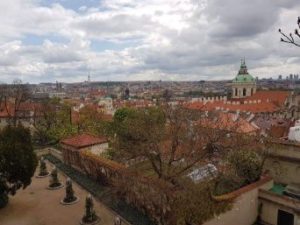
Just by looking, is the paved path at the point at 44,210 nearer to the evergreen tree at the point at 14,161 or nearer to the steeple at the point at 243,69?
the evergreen tree at the point at 14,161

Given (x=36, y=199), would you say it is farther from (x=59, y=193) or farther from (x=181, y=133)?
(x=181, y=133)

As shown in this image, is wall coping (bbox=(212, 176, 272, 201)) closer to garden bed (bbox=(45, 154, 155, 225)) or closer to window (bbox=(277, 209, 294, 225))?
window (bbox=(277, 209, 294, 225))

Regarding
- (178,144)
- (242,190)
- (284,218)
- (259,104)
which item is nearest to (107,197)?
(178,144)

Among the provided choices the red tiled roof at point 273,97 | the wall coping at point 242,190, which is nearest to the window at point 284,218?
the wall coping at point 242,190

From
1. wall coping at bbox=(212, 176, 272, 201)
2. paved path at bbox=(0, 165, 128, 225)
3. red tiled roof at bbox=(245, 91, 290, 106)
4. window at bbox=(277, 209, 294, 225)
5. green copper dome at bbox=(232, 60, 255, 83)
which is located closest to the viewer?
wall coping at bbox=(212, 176, 272, 201)

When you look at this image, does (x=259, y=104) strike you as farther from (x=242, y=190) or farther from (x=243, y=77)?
(x=242, y=190)

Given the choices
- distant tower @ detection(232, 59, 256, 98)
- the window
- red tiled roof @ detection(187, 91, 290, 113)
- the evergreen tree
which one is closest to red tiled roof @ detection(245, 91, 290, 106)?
red tiled roof @ detection(187, 91, 290, 113)

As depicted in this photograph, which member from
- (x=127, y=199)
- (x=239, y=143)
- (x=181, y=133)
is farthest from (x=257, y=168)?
(x=127, y=199)
